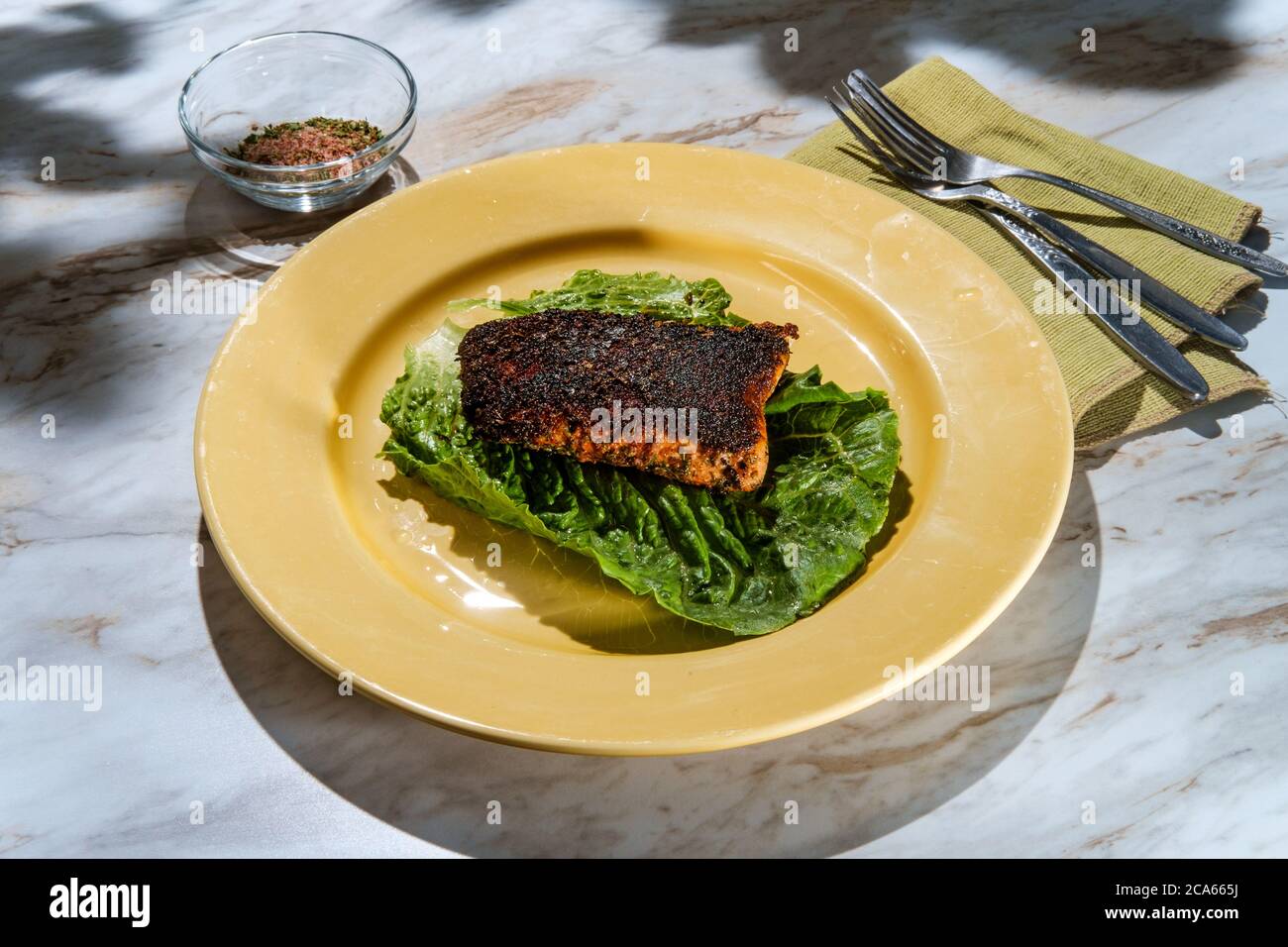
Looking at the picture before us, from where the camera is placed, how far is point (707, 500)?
120 inches

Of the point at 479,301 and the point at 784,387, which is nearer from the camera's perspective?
the point at 784,387

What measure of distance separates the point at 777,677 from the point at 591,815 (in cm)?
57

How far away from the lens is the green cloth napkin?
11.0ft

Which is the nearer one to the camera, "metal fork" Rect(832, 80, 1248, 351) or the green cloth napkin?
the green cloth napkin

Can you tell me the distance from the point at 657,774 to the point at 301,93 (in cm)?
324

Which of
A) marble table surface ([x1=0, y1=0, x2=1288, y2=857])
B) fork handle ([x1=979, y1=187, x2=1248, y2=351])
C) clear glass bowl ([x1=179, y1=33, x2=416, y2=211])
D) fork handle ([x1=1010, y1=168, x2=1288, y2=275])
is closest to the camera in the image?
marble table surface ([x1=0, y1=0, x2=1288, y2=857])

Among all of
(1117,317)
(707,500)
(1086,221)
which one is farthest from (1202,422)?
(707,500)

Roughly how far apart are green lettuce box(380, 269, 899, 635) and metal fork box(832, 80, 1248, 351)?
1.06 meters

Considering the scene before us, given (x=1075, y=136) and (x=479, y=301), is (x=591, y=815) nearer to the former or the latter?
(x=479, y=301)

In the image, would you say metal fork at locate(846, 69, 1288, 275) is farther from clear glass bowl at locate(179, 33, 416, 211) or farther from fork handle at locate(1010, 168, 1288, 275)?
clear glass bowl at locate(179, 33, 416, 211)

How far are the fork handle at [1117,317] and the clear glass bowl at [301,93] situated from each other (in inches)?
89.2

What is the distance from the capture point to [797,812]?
264 cm

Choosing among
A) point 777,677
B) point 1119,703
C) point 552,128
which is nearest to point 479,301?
point 552,128

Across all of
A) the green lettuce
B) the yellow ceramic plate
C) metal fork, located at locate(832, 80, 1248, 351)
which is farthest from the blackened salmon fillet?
metal fork, located at locate(832, 80, 1248, 351)
